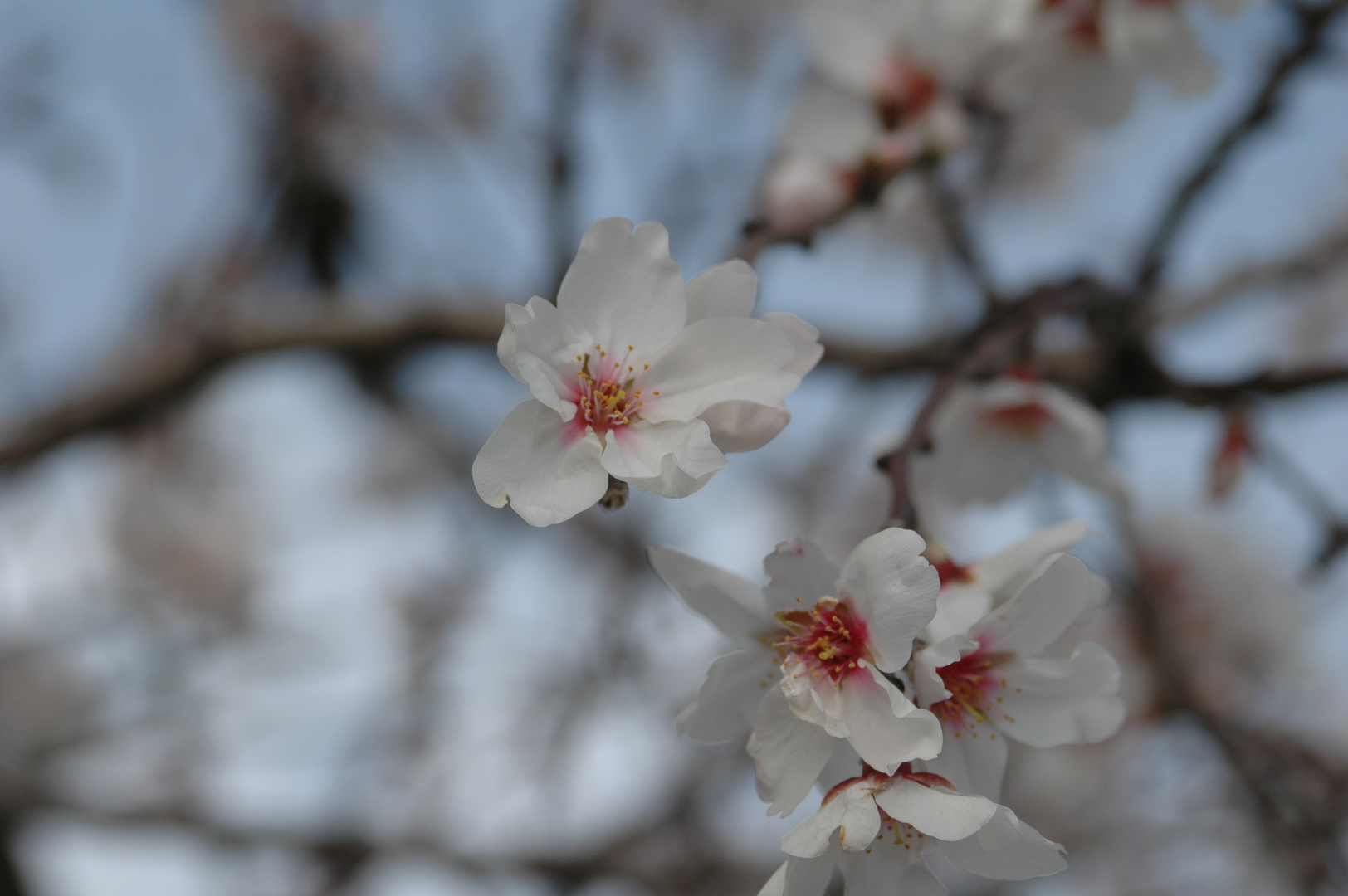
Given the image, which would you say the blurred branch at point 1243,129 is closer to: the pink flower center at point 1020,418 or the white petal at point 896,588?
the pink flower center at point 1020,418

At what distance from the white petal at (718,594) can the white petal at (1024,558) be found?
173mm

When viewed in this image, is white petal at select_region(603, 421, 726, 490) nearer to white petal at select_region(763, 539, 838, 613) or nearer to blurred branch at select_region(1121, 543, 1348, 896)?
white petal at select_region(763, 539, 838, 613)

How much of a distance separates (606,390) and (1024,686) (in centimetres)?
37

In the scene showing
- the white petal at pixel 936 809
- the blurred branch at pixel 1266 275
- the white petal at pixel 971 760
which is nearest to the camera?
the white petal at pixel 936 809

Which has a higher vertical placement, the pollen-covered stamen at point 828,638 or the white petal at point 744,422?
the white petal at point 744,422

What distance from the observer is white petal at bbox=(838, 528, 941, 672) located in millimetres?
541

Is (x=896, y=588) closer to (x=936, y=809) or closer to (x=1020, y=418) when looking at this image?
(x=936, y=809)

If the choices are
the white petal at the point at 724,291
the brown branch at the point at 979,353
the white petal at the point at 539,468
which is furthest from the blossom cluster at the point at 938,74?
the white petal at the point at 539,468

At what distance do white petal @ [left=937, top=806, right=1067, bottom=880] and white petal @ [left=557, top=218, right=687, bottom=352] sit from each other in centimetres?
38

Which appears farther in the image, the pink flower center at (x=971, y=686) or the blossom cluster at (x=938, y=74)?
the blossom cluster at (x=938, y=74)

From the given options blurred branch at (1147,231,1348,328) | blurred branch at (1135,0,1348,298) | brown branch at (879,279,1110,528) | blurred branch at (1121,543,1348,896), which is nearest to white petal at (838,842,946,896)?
brown branch at (879,279,1110,528)

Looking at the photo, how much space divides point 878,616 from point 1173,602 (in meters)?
2.79

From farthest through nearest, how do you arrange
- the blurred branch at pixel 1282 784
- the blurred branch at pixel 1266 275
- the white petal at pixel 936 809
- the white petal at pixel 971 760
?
the blurred branch at pixel 1266 275 → the blurred branch at pixel 1282 784 → the white petal at pixel 971 760 → the white petal at pixel 936 809

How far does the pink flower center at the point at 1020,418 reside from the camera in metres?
1.07
